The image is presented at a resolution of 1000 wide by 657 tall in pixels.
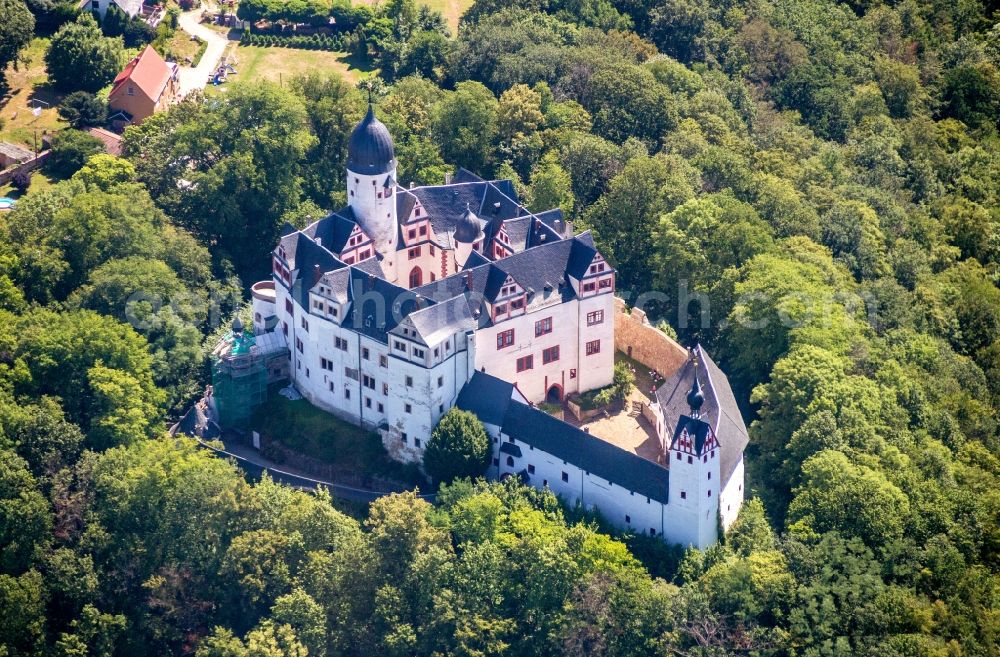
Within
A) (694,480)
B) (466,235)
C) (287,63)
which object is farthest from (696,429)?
(287,63)

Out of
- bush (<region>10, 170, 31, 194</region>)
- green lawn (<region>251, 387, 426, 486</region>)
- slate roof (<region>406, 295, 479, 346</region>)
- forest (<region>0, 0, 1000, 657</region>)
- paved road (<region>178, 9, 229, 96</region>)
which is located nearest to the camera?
forest (<region>0, 0, 1000, 657</region>)

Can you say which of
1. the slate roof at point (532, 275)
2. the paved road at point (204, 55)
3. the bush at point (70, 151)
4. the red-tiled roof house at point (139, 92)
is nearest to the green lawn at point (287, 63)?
the paved road at point (204, 55)

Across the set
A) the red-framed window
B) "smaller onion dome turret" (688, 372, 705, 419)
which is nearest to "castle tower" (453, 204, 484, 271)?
the red-framed window

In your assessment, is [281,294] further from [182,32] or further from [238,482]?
[182,32]

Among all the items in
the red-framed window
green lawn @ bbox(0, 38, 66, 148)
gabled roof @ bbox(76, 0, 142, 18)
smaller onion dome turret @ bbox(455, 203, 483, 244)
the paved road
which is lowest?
the paved road

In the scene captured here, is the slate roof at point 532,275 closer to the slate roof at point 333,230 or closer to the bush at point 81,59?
the slate roof at point 333,230

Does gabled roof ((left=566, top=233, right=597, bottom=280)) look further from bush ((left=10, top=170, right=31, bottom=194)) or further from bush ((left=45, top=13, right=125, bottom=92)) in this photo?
bush ((left=45, top=13, right=125, bottom=92))
